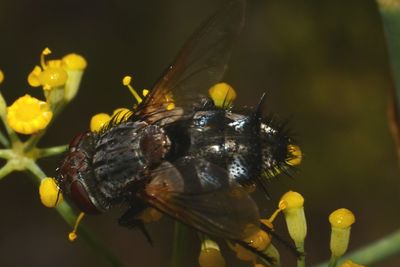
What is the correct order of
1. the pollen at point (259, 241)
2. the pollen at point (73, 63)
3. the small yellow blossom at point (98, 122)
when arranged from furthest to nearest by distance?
1. the pollen at point (73, 63)
2. the small yellow blossom at point (98, 122)
3. the pollen at point (259, 241)

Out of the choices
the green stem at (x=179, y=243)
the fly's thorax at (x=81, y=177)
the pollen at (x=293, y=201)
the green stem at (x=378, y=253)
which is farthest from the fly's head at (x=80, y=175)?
the green stem at (x=378, y=253)

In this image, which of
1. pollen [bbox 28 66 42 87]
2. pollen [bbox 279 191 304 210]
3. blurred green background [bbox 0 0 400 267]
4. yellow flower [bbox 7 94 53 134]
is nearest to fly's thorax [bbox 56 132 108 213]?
yellow flower [bbox 7 94 53 134]

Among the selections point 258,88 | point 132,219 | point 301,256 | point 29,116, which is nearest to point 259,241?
point 301,256

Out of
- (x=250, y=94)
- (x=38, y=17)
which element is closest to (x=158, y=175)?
(x=250, y=94)

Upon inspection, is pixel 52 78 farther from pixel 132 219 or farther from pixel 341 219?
pixel 341 219

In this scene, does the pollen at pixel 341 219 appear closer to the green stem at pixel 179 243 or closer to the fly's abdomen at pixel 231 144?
the fly's abdomen at pixel 231 144

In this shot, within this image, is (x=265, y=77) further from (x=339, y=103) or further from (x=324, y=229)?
(x=324, y=229)
